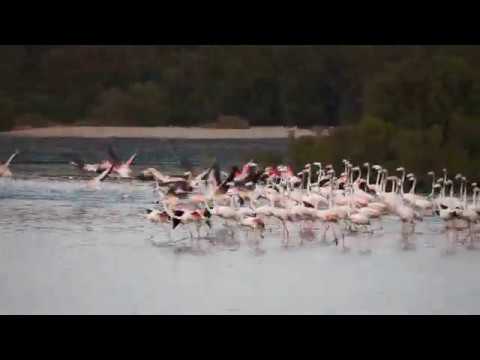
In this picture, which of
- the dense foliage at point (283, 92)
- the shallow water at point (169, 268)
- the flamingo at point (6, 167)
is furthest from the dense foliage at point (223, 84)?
the shallow water at point (169, 268)

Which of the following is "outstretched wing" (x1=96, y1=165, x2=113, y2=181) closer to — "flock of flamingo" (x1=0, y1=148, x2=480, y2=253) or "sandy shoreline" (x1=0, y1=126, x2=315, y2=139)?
"flock of flamingo" (x1=0, y1=148, x2=480, y2=253)

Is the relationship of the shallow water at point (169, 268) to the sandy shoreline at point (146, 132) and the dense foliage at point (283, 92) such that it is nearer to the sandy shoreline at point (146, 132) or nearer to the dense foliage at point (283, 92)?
the sandy shoreline at point (146, 132)

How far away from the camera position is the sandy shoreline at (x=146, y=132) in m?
7.91

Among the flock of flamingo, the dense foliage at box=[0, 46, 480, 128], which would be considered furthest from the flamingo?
the dense foliage at box=[0, 46, 480, 128]

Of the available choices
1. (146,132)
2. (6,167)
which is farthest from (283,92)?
(6,167)

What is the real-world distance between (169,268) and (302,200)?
0.65m

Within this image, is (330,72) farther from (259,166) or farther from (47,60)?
(47,60)

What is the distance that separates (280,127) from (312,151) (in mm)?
178

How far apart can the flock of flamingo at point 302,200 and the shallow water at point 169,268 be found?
0.05 meters

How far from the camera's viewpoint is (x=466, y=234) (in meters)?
7.88

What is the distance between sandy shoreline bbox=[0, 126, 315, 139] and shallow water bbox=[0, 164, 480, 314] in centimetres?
Result: 16
